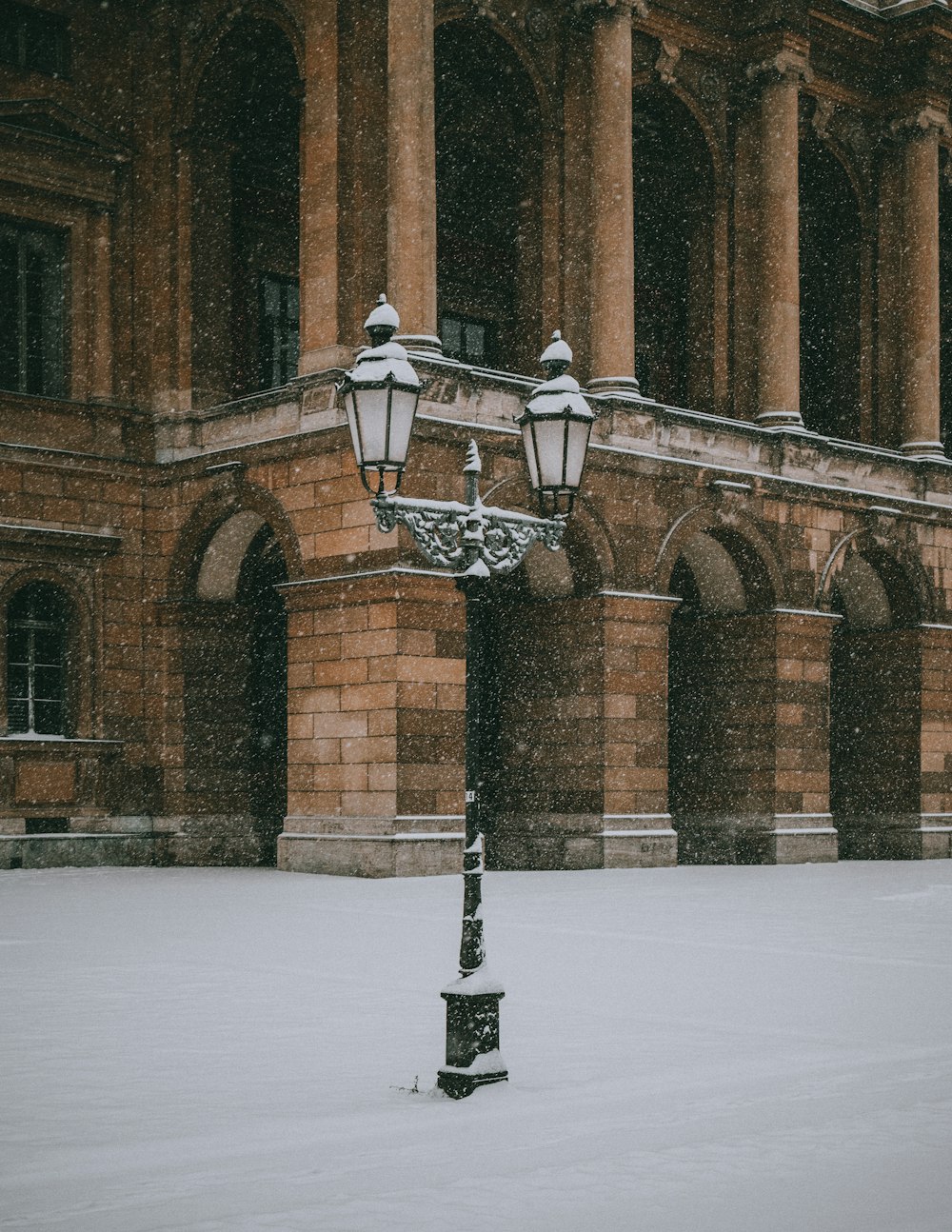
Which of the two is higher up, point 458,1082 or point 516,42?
point 516,42

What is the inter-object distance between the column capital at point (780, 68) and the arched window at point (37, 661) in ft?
47.1

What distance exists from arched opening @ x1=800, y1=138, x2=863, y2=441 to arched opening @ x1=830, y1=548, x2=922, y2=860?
315 centimetres

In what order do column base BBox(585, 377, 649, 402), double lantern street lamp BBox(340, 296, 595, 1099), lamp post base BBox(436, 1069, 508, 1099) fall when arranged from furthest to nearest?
column base BBox(585, 377, 649, 402) < double lantern street lamp BBox(340, 296, 595, 1099) < lamp post base BBox(436, 1069, 508, 1099)

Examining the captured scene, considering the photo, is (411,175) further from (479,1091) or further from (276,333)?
(479,1091)

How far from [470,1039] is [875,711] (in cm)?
2508

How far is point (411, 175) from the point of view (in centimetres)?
2452

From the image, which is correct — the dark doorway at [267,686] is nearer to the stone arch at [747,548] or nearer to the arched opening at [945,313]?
the stone arch at [747,548]

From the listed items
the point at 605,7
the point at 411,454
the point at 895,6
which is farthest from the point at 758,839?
the point at 895,6

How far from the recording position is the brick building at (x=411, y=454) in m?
24.7

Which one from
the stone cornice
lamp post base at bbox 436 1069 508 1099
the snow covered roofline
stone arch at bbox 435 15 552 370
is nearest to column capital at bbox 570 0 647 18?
the stone cornice

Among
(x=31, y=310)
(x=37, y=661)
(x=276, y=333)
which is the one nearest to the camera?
(x=37, y=661)

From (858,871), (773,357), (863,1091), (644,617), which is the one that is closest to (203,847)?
(644,617)

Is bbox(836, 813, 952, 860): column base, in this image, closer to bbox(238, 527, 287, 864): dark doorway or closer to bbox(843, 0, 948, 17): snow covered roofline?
bbox(238, 527, 287, 864): dark doorway

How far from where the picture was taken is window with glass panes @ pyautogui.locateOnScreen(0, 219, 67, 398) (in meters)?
27.0
